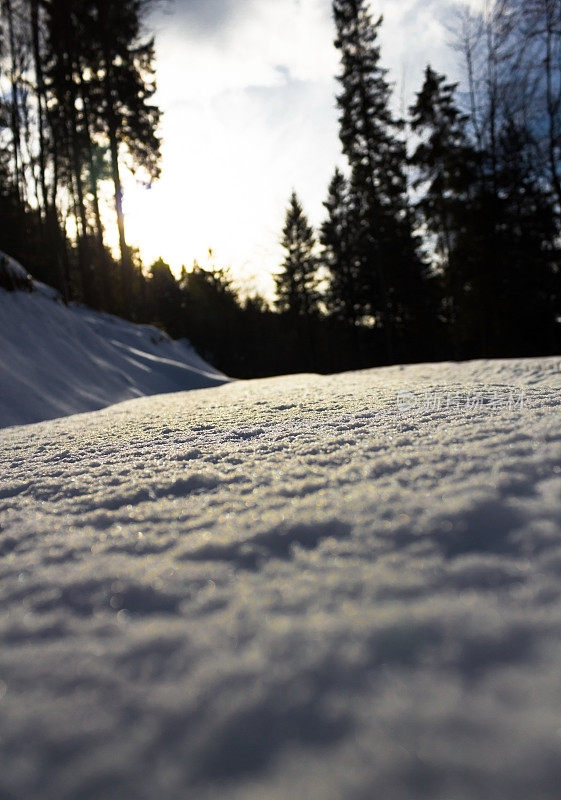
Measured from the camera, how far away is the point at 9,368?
14.2 feet

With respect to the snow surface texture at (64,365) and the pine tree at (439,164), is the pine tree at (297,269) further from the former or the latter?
the snow surface texture at (64,365)

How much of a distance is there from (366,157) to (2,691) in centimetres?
1604

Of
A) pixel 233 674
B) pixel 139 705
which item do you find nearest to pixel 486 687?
pixel 233 674

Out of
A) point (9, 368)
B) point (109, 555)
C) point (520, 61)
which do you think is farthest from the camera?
point (520, 61)

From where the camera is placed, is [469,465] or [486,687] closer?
[486,687]

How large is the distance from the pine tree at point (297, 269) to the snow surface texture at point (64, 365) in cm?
1616

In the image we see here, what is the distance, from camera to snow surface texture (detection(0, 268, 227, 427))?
13.4ft

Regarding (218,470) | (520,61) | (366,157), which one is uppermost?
(366,157)

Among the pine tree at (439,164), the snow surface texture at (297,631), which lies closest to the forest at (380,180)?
the pine tree at (439,164)

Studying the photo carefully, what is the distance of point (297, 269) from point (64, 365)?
20786 mm

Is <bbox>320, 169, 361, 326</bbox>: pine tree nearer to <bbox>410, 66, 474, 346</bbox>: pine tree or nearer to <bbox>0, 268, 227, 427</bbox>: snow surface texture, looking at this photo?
<bbox>410, 66, 474, 346</bbox>: pine tree

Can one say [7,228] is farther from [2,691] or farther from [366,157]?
[2,691]

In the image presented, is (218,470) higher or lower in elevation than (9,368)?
lower

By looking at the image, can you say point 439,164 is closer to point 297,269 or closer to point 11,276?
point 297,269
